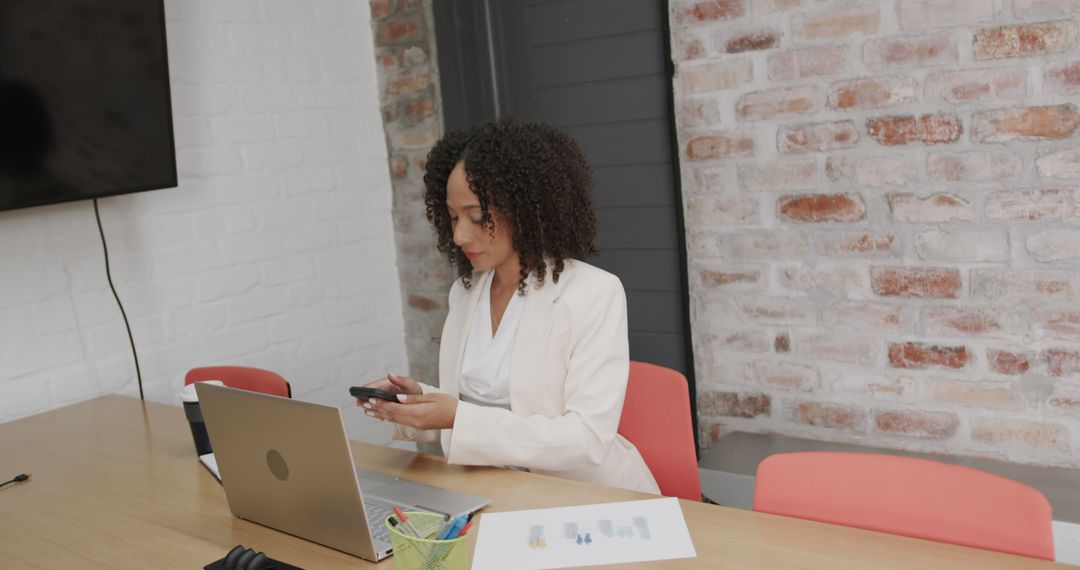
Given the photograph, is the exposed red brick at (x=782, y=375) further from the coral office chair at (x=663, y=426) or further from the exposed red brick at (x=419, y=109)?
the exposed red brick at (x=419, y=109)

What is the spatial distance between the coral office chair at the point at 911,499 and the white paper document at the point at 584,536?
18 cm

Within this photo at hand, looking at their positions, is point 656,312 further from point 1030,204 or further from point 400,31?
point 400,31

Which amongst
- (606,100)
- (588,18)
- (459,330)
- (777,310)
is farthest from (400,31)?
(777,310)

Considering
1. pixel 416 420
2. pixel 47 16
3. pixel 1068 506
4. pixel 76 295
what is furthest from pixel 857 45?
pixel 76 295

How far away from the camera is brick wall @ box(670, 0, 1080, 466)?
2.11 meters

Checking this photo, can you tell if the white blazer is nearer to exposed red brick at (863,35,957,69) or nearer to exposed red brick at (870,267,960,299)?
exposed red brick at (870,267,960,299)

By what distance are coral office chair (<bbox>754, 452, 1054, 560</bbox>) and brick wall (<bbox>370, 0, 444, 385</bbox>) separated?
1.93 metres

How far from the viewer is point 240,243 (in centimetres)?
282

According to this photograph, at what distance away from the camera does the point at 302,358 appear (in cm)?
301

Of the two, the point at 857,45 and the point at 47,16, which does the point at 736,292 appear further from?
the point at 47,16

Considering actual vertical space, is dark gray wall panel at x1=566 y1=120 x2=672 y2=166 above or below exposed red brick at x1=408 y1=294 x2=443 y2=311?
above

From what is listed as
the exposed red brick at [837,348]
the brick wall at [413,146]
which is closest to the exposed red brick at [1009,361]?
the exposed red brick at [837,348]

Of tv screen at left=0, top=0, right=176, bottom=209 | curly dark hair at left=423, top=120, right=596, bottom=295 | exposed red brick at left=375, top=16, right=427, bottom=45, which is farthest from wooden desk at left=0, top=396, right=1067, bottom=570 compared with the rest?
exposed red brick at left=375, top=16, right=427, bottom=45

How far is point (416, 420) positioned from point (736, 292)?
124cm
